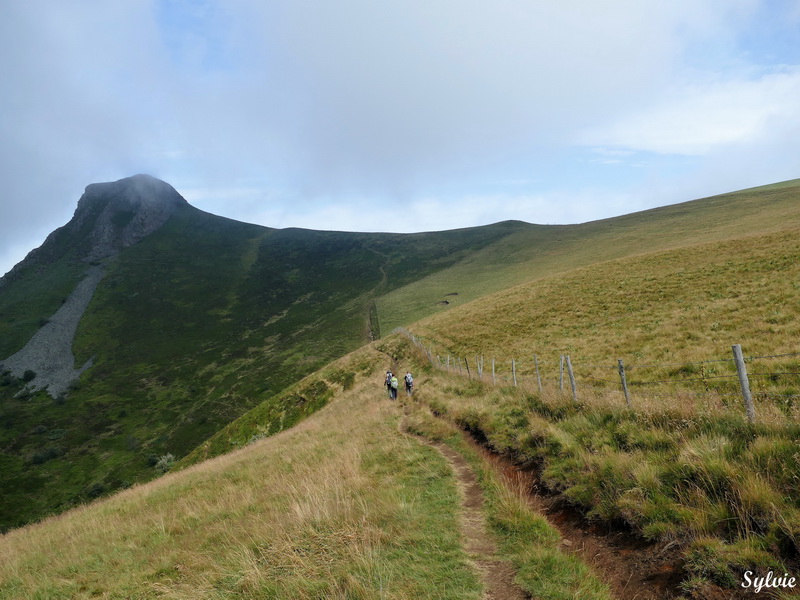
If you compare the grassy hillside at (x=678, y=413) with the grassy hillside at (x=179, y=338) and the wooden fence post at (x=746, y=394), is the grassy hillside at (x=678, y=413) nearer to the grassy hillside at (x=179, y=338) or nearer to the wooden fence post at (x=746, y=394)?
the wooden fence post at (x=746, y=394)

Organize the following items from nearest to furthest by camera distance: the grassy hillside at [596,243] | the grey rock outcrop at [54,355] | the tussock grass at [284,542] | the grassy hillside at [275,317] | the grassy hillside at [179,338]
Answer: the tussock grass at [284,542] → the grassy hillside at [275,317] → the grassy hillside at [596,243] → the grassy hillside at [179,338] → the grey rock outcrop at [54,355]

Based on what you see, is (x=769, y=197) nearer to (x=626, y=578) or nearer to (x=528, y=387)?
(x=528, y=387)

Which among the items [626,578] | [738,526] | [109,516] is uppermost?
[738,526]

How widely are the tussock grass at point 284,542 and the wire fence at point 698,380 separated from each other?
18.8 feet

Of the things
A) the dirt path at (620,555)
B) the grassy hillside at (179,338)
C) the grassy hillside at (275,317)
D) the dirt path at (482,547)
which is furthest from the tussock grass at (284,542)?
the grassy hillside at (179,338)

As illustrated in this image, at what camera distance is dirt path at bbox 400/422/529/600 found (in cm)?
512

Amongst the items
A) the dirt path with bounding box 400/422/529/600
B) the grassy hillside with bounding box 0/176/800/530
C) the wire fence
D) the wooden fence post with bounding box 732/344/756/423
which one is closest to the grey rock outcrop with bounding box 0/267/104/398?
the grassy hillside with bounding box 0/176/800/530

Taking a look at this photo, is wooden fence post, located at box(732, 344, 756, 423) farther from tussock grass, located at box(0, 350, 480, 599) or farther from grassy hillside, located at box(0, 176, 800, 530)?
grassy hillside, located at box(0, 176, 800, 530)

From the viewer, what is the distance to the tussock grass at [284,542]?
18.0 feet

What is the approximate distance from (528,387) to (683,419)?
827cm

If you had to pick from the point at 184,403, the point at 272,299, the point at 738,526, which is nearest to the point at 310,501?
the point at 738,526

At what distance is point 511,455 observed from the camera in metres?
10.6

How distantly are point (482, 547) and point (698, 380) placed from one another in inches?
530

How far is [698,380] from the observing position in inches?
596
